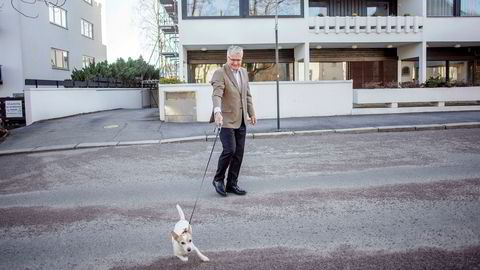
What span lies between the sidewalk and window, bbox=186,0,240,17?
6.27 metres

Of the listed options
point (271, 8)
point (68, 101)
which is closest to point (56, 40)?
point (68, 101)

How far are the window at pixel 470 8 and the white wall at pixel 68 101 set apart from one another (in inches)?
716

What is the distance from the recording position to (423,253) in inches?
160

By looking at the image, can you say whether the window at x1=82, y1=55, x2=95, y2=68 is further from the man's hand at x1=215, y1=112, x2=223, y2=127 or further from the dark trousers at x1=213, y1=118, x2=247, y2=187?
the man's hand at x1=215, y1=112, x2=223, y2=127

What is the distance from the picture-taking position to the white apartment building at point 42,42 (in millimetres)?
23156

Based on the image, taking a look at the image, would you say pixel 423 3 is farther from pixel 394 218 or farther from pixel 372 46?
pixel 394 218

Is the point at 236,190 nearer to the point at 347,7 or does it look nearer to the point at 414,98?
the point at 414,98

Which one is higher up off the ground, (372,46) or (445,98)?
(372,46)

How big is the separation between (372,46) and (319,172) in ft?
57.2

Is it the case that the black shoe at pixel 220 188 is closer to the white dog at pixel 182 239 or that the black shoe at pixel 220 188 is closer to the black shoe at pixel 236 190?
the black shoe at pixel 236 190

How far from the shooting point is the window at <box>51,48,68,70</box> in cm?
2747

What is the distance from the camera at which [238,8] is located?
20984 millimetres

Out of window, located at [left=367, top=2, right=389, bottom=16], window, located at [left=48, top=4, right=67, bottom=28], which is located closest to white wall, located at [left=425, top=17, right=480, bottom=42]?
window, located at [left=367, top=2, right=389, bottom=16]

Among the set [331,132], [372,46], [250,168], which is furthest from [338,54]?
[250,168]
